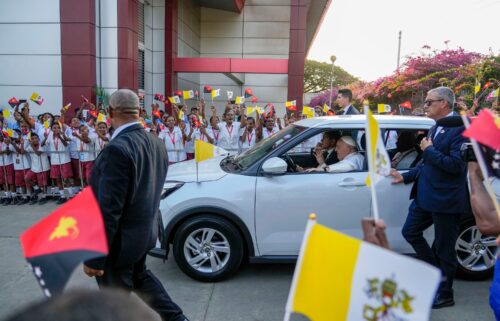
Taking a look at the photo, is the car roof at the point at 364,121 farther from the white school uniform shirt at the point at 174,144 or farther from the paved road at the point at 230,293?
the white school uniform shirt at the point at 174,144

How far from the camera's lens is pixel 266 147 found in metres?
4.73

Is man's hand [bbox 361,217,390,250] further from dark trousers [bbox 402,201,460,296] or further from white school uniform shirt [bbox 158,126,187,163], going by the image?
white school uniform shirt [bbox 158,126,187,163]

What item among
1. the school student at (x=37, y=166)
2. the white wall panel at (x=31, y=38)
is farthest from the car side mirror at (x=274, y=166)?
the white wall panel at (x=31, y=38)

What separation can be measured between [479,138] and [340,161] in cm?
303

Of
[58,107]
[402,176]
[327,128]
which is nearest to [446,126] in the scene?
[402,176]

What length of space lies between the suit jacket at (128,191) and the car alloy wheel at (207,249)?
145cm

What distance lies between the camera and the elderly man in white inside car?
4.49 meters

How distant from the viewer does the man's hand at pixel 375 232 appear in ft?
5.11

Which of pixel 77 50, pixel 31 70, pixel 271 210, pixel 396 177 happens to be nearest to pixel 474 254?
pixel 396 177

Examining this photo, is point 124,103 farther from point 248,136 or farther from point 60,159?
point 248,136

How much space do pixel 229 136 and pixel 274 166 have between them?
5.17m

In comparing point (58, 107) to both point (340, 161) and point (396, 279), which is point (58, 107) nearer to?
point (340, 161)

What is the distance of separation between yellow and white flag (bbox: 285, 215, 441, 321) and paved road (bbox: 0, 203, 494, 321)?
256 cm

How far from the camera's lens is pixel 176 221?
4.45m
